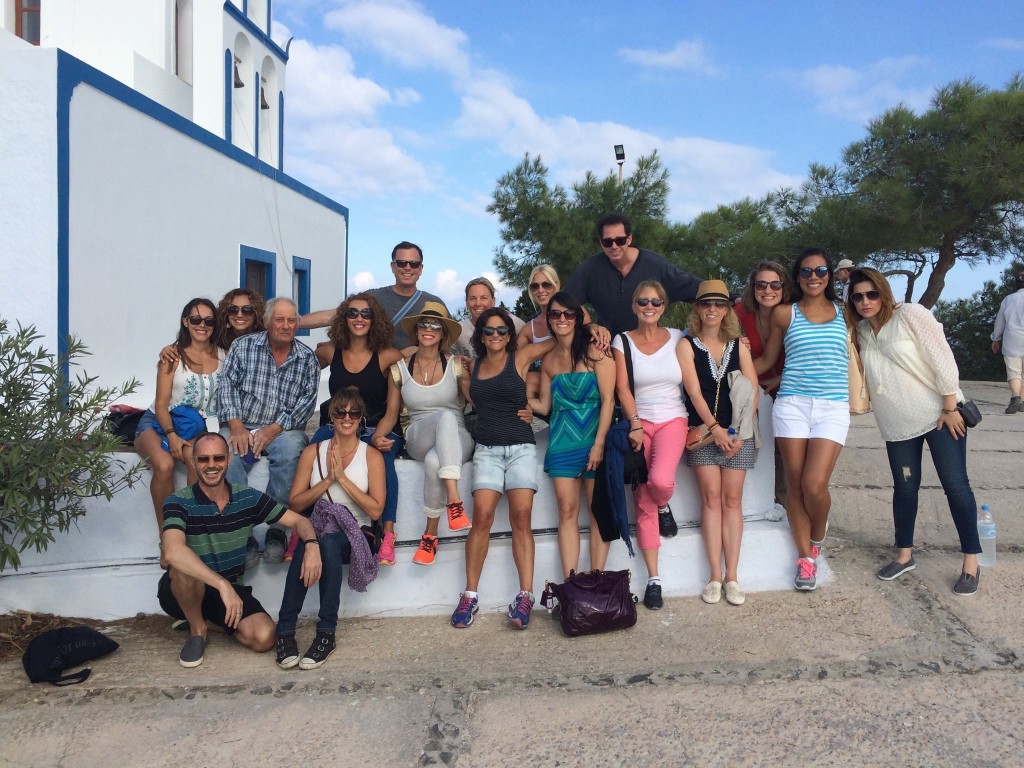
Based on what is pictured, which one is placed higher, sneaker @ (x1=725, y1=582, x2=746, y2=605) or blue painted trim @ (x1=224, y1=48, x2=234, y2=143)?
blue painted trim @ (x1=224, y1=48, x2=234, y2=143)

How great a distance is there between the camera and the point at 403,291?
5422 mm

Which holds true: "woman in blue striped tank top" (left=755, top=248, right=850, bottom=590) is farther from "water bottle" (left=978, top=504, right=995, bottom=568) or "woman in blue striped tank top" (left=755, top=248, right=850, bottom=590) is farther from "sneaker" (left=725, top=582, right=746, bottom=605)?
"water bottle" (left=978, top=504, right=995, bottom=568)

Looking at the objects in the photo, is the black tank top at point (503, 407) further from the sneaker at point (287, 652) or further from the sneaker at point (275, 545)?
the sneaker at point (287, 652)

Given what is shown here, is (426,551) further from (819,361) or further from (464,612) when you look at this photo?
(819,361)

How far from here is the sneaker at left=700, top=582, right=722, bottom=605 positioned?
14.3 ft

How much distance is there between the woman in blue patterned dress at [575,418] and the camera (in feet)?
14.0

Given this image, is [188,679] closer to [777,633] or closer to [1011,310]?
[777,633]

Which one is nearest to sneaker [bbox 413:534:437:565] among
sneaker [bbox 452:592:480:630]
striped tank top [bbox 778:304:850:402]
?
sneaker [bbox 452:592:480:630]

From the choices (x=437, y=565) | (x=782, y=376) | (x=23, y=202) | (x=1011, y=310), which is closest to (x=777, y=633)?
(x=782, y=376)

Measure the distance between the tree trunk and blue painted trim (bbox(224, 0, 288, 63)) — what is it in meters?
12.5

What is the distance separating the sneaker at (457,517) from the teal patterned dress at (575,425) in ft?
1.71

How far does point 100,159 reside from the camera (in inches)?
262

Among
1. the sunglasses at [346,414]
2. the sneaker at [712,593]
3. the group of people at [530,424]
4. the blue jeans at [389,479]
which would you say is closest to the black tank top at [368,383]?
the group of people at [530,424]

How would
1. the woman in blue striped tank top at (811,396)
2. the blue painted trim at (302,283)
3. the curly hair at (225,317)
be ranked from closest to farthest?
the woman in blue striped tank top at (811,396), the curly hair at (225,317), the blue painted trim at (302,283)
